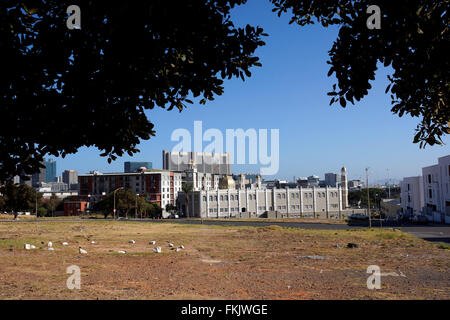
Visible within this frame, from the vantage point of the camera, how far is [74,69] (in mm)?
5453

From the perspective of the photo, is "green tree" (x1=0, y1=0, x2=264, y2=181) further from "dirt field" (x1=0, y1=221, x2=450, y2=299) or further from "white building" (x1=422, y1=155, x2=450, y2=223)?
"white building" (x1=422, y1=155, x2=450, y2=223)

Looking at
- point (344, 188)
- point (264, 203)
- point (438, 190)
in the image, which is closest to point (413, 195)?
point (438, 190)

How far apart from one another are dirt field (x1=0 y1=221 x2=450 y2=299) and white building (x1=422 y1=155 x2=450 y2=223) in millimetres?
34331

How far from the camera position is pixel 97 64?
5566 millimetres

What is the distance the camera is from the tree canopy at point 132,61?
5.26 metres

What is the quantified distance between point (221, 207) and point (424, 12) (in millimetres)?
95902

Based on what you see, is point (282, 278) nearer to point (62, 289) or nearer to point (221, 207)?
point (62, 289)

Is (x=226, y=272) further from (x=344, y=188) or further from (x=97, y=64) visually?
(x=344, y=188)

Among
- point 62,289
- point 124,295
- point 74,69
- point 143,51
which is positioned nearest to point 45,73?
point 74,69

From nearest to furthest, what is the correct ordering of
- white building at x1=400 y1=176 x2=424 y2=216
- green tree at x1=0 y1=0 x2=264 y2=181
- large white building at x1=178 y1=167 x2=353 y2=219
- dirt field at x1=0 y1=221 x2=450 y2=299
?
green tree at x1=0 y1=0 x2=264 y2=181 < dirt field at x1=0 y1=221 x2=450 y2=299 < white building at x1=400 y1=176 x2=424 y2=216 < large white building at x1=178 y1=167 x2=353 y2=219

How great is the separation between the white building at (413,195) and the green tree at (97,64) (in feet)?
275

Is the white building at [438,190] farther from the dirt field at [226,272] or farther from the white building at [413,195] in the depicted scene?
the dirt field at [226,272]

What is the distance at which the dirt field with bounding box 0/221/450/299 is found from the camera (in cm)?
1551

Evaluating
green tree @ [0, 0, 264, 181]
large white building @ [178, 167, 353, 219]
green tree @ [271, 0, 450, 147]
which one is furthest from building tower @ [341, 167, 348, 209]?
green tree @ [0, 0, 264, 181]
